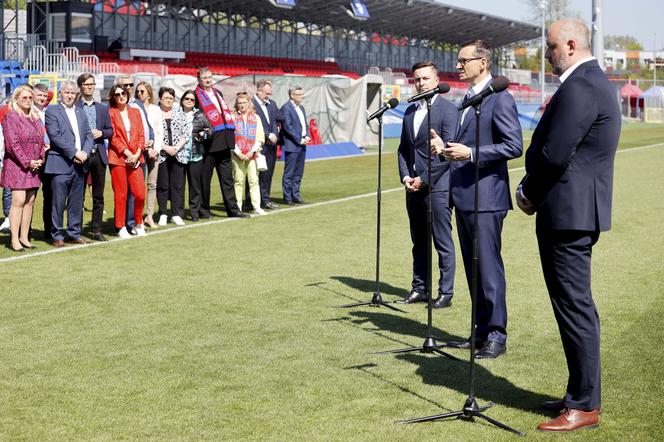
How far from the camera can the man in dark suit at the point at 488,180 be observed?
633 cm

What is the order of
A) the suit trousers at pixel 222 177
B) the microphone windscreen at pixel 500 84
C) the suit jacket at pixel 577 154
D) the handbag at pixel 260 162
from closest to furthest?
the suit jacket at pixel 577 154 → the microphone windscreen at pixel 500 84 → the suit trousers at pixel 222 177 → the handbag at pixel 260 162

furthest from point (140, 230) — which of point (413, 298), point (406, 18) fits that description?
point (406, 18)

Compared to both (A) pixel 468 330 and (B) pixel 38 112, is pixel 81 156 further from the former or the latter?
(A) pixel 468 330

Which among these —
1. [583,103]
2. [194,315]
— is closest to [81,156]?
[194,315]

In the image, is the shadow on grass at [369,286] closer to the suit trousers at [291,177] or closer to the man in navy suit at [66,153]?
the man in navy suit at [66,153]

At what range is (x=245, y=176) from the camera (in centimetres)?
1464

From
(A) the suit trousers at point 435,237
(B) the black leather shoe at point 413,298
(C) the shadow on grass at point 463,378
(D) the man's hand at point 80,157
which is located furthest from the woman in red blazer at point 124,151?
(C) the shadow on grass at point 463,378

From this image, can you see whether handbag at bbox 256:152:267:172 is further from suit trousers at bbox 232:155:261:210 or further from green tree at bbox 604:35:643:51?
green tree at bbox 604:35:643:51

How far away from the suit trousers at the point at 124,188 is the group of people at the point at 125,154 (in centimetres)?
1

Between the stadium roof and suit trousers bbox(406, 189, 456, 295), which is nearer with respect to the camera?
suit trousers bbox(406, 189, 456, 295)

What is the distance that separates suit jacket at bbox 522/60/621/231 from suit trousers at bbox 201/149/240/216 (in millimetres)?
Result: 9397

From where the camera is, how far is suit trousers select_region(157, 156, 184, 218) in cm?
1337

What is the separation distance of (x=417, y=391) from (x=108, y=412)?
180 centimetres

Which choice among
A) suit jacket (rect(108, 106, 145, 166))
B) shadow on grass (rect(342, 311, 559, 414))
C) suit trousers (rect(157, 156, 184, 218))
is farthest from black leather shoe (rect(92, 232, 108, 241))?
shadow on grass (rect(342, 311, 559, 414))
